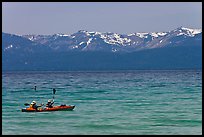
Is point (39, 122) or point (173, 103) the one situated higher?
point (173, 103)

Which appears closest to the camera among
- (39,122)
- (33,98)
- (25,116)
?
(39,122)

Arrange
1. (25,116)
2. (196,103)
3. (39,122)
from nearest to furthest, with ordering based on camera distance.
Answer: (39,122), (25,116), (196,103)

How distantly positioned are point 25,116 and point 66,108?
5146 millimetres

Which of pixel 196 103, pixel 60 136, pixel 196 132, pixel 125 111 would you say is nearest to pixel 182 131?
pixel 196 132

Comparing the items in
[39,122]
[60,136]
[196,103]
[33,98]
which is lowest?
[60,136]

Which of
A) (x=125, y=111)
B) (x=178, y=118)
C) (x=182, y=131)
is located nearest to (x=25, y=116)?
(x=125, y=111)

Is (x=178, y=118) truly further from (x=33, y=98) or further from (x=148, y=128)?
(x=33, y=98)

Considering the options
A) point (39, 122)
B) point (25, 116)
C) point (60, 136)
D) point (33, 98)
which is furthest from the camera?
point (33, 98)

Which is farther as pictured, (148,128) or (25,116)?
(25,116)

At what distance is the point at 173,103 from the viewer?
2320 inches

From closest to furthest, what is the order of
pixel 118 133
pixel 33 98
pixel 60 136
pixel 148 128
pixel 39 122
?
1. pixel 60 136
2. pixel 118 133
3. pixel 148 128
4. pixel 39 122
5. pixel 33 98

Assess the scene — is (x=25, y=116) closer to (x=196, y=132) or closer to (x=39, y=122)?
(x=39, y=122)

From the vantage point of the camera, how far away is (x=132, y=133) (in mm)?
35344

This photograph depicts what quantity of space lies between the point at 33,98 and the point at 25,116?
2458 centimetres
